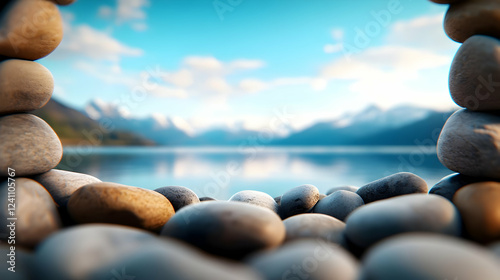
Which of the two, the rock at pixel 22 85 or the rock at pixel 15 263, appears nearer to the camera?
the rock at pixel 15 263

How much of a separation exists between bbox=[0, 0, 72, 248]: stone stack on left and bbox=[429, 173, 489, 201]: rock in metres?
3.66

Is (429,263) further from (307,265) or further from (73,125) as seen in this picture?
(73,125)

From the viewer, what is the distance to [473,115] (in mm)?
2793

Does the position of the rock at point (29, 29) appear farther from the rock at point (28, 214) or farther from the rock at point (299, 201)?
the rock at point (299, 201)

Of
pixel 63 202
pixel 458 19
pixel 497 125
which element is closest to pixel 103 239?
pixel 63 202

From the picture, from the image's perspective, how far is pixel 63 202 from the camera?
9.21 ft

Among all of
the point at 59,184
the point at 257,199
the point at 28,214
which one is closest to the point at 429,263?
the point at 257,199

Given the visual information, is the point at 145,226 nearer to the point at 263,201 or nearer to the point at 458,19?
the point at 263,201

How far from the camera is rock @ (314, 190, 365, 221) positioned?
3.10 m

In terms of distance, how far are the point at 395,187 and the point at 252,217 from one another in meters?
2.06

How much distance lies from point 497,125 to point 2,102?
471cm

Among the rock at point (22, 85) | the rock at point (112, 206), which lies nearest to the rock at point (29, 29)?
the rock at point (22, 85)

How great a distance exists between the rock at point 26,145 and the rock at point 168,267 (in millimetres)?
1836

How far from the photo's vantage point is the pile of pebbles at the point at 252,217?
4.69ft
